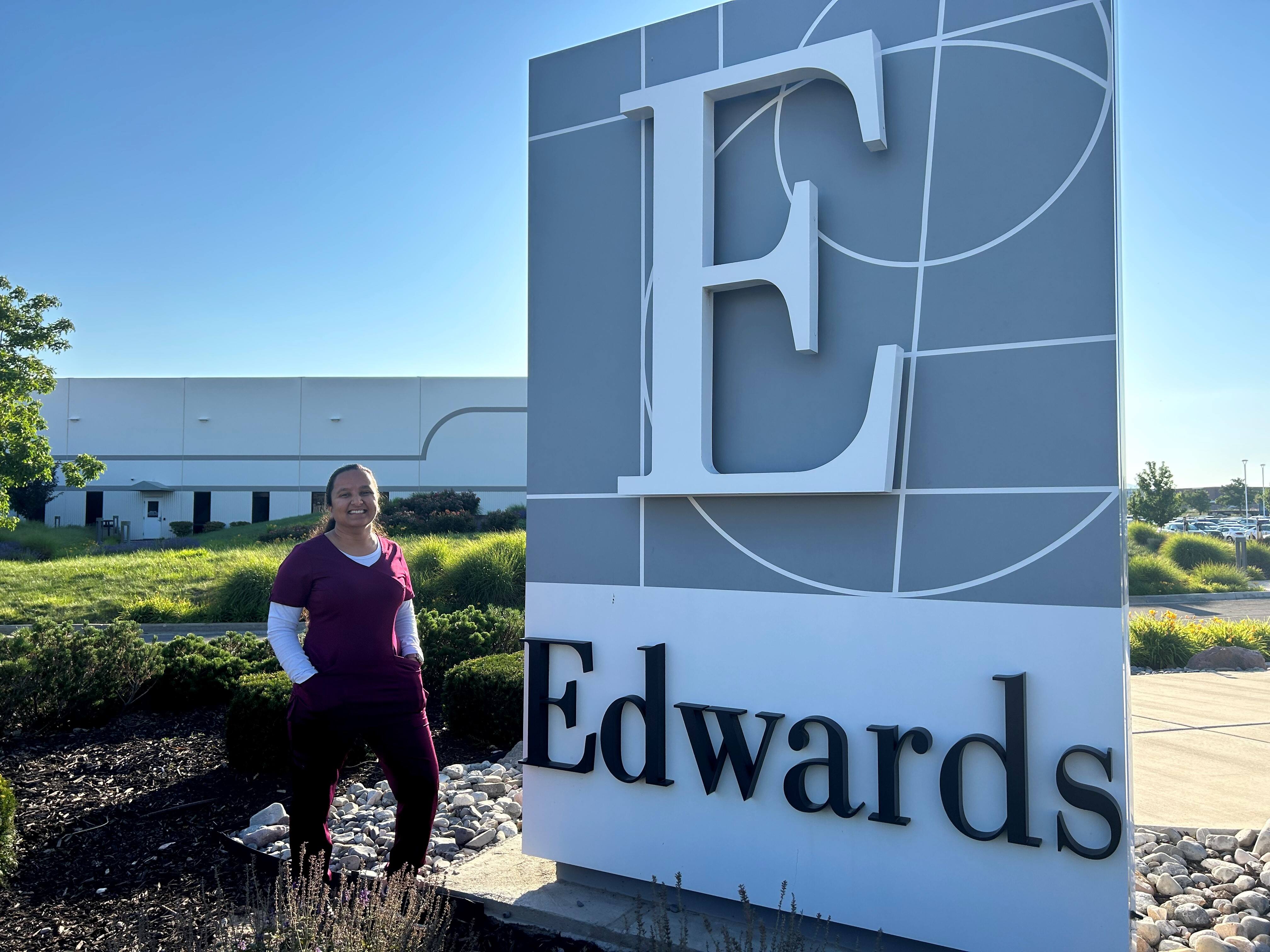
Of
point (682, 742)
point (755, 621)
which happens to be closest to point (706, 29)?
point (755, 621)

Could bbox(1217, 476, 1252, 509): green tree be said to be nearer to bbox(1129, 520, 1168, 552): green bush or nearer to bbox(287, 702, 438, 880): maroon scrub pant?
bbox(1129, 520, 1168, 552): green bush

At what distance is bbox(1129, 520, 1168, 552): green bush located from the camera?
2497 centimetres

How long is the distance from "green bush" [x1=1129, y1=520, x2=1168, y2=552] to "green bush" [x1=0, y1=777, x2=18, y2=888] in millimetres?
26026

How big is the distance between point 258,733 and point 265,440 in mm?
32103

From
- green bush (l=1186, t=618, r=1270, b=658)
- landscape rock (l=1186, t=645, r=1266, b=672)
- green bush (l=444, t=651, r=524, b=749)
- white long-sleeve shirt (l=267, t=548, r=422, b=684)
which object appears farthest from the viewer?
green bush (l=1186, t=618, r=1270, b=658)

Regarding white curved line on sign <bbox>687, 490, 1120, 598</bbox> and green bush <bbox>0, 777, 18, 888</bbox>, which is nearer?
white curved line on sign <bbox>687, 490, 1120, 598</bbox>

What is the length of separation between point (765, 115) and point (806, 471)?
1.57 meters

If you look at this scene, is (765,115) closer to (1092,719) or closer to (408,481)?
(1092,719)

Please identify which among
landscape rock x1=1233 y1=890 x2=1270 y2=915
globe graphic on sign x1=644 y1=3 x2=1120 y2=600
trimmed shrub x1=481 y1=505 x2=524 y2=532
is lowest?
landscape rock x1=1233 y1=890 x2=1270 y2=915

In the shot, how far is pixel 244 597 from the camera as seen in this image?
578 inches

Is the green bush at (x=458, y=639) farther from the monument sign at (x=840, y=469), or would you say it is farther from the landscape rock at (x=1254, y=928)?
the landscape rock at (x=1254, y=928)

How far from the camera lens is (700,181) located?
3.82 meters

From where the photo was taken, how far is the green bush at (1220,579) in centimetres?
1989

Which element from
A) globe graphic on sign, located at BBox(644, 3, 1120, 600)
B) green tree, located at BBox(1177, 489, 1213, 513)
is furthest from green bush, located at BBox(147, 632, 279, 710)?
Result: green tree, located at BBox(1177, 489, 1213, 513)
